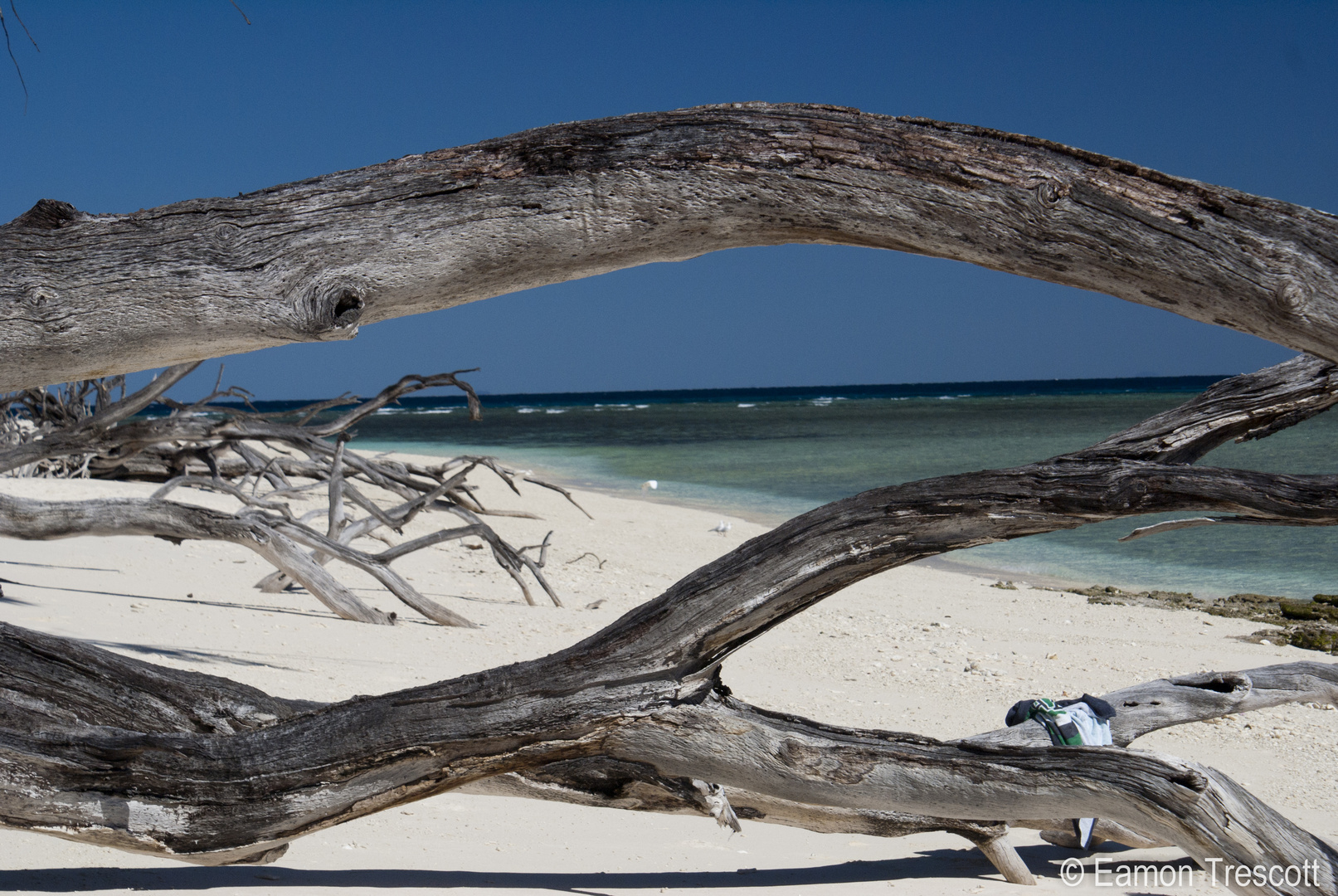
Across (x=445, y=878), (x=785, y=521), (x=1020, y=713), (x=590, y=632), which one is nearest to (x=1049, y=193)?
(x=1020, y=713)

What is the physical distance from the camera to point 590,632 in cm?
660

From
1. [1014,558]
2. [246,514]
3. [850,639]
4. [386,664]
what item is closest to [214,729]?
[386,664]

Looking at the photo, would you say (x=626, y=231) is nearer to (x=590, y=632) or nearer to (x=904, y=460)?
(x=590, y=632)

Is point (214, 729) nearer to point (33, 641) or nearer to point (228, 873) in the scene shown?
point (33, 641)

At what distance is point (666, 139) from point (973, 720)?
4.44m

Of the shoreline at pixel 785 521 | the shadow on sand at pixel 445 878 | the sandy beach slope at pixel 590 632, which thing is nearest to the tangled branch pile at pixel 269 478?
the sandy beach slope at pixel 590 632

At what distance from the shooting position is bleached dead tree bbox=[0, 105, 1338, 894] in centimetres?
124

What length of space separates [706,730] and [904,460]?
906 inches

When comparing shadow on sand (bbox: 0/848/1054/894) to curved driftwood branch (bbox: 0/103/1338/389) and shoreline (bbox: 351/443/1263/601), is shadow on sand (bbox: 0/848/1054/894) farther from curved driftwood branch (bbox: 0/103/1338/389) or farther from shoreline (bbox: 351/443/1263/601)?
curved driftwood branch (bbox: 0/103/1338/389)

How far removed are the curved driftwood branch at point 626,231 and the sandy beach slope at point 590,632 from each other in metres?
1.87

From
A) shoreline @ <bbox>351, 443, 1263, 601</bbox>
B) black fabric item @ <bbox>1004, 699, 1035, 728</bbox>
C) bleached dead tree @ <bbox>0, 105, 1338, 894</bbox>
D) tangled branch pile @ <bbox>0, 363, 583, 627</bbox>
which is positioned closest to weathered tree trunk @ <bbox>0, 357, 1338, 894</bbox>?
bleached dead tree @ <bbox>0, 105, 1338, 894</bbox>

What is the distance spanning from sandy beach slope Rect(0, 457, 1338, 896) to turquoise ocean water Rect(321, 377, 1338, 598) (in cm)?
227

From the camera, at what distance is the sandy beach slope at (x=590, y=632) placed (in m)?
2.82

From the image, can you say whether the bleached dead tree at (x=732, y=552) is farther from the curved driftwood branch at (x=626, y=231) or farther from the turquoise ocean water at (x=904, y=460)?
the turquoise ocean water at (x=904, y=460)
